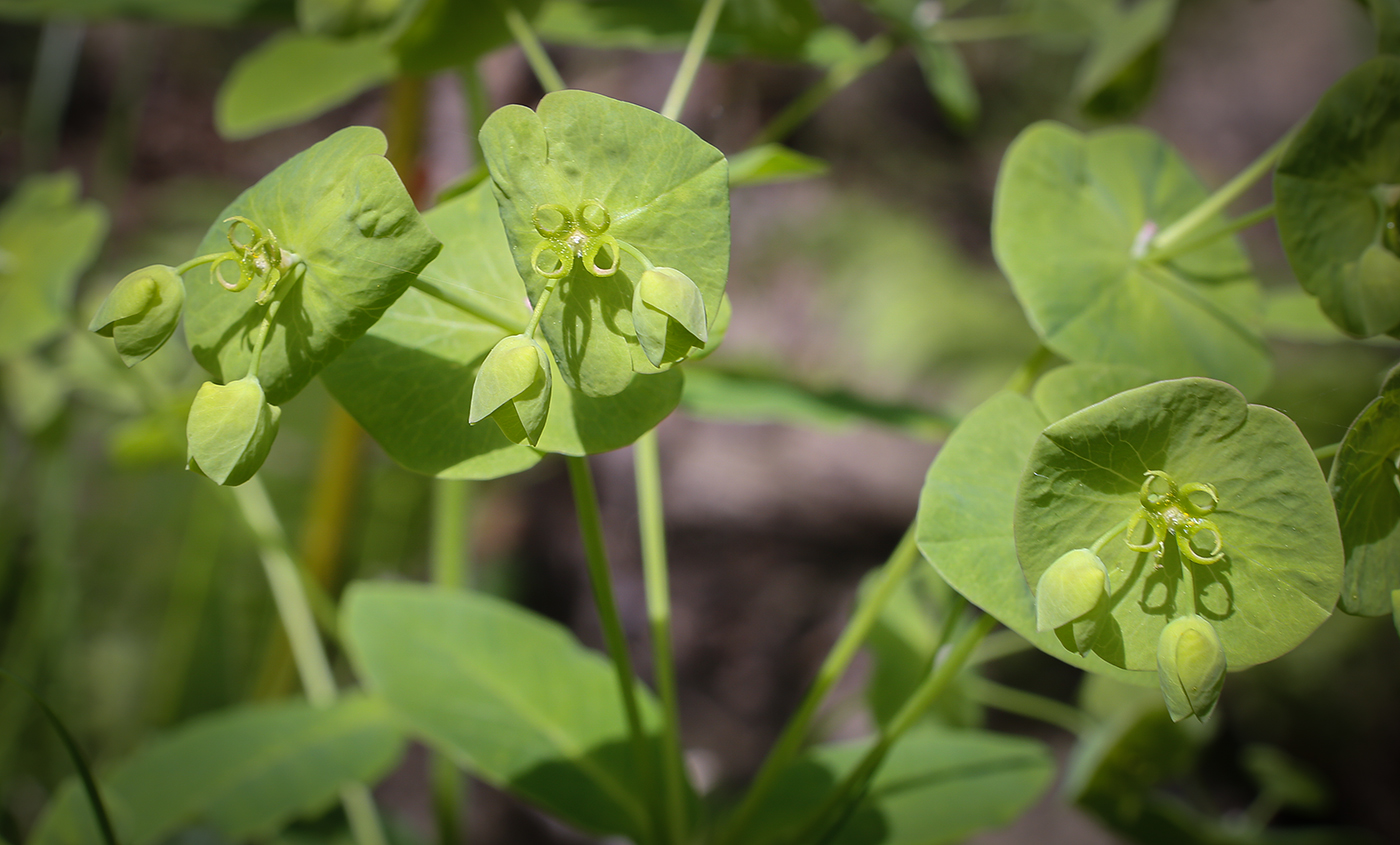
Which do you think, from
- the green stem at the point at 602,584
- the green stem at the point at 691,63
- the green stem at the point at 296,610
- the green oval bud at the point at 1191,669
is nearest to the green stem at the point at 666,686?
the green stem at the point at 602,584

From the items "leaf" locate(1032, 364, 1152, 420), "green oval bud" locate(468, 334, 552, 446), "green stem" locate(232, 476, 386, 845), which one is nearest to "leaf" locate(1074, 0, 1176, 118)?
"leaf" locate(1032, 364, 1152, 420)

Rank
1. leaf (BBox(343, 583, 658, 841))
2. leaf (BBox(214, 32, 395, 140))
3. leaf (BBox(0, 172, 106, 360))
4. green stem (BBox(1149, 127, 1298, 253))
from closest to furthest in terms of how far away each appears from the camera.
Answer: green stem (BBox(1149, 127, 1298, 253)), leaf (BBox(343, 583, 658, 841)), leaf (BBox(0, 172, 106, 360)), leaf (BBox(214, 32, 395, 140))

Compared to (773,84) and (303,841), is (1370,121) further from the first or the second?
(773,84)

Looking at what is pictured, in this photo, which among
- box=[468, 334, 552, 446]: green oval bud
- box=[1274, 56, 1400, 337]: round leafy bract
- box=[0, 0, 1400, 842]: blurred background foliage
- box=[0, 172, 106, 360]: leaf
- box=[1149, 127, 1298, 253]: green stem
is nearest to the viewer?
box=[468, 334, 552, 446]: green oval bud

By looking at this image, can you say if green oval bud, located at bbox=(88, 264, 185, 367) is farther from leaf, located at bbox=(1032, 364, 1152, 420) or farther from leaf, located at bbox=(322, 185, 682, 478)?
leaf, located at bbox=(1032, 364, 1152, 420)

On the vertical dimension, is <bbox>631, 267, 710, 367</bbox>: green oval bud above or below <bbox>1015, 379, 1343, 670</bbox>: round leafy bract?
above

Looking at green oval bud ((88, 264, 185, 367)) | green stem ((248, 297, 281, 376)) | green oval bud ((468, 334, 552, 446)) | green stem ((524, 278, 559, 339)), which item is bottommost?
green oval bud ((468, 334, 552, 446))
